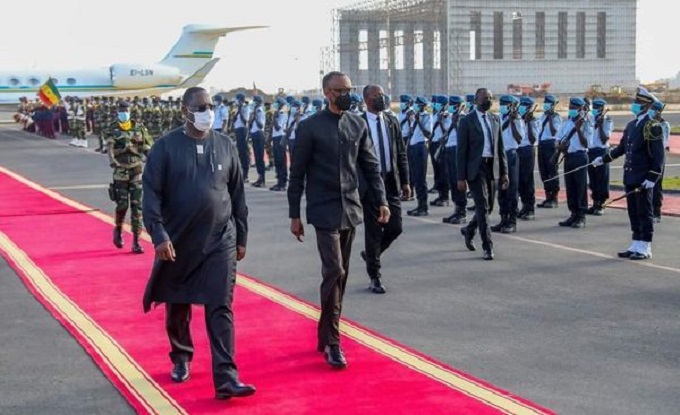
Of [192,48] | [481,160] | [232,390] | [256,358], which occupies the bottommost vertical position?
[256,358]

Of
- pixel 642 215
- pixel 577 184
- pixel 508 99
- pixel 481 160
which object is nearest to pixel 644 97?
pixel 642 215

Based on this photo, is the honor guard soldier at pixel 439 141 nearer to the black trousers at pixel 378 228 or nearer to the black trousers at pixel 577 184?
the black trousers at pixel 577 184

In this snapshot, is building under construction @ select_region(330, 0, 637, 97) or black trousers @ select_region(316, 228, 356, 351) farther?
building under construction @ select_region(330, 0, 637, 97)

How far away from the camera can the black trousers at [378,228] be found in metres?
8.82

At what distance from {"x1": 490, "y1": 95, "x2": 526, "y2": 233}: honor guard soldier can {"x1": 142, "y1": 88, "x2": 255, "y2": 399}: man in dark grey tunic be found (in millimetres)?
7789

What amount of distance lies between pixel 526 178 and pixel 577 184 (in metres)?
1.14

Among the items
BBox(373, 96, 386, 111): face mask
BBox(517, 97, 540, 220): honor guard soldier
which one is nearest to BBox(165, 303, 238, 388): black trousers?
BBox(373, 96, 386, 111): face mask

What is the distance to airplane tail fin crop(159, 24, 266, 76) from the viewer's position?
64.2 metres

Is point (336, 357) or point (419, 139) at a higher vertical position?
point (419, 139)

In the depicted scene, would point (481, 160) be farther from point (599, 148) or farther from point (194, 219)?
point (194, 219)

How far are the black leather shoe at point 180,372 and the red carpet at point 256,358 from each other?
0.18ft

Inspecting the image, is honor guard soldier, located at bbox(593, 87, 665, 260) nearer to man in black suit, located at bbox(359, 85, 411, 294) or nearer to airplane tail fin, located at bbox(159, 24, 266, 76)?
man in black suit, located at bbox(359, 85, 411, 294)

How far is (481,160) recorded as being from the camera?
11172 mm

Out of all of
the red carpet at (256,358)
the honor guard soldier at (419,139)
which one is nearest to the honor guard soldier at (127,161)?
the red carpet at (256,358)
